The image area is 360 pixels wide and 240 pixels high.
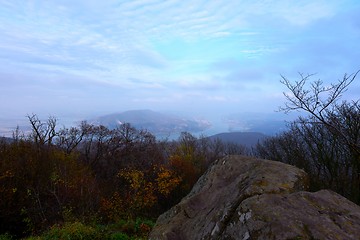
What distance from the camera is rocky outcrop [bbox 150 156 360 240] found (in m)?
4.66

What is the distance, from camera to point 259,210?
4.97m

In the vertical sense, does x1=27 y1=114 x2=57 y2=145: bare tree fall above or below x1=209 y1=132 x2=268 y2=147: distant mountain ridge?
above

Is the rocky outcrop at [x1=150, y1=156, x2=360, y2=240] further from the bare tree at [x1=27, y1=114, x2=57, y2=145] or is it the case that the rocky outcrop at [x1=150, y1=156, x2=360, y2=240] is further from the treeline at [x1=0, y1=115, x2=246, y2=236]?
the bare tree at [x1=27, y1=114, x2=57, y2=145]

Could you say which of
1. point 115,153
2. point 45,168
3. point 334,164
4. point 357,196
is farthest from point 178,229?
point 115,153

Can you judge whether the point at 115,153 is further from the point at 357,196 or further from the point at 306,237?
the point at 306,237

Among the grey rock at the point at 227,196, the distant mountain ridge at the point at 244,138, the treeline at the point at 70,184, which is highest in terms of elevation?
the grey rock at the point at 227,196

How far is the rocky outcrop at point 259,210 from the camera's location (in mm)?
4656

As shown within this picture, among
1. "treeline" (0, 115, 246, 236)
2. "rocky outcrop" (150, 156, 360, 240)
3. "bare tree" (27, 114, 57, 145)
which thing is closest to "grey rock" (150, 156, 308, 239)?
"rocky outcrop" (150, 156, 360, 240)

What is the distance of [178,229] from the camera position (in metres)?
7.25

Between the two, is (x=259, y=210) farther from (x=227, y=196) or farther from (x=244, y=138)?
(x=244, y=138)

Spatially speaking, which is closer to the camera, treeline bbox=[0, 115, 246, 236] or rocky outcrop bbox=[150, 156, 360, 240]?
rocky outcrop bbox=[150, 156, 360, 240]

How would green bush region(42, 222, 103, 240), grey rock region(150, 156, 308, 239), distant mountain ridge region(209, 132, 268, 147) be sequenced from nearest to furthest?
grey rock region(150, 156, 308, 239) < green bush region(42, 222, 103, 240) < distant mountain ridge region(209, 132, 268, 147)

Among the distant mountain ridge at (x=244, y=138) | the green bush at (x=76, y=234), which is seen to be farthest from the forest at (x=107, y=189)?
the distant mountain ridge at (x=244, y=138)

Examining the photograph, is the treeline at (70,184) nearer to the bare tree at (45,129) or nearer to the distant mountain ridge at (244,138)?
the bare tree at (45,129)
